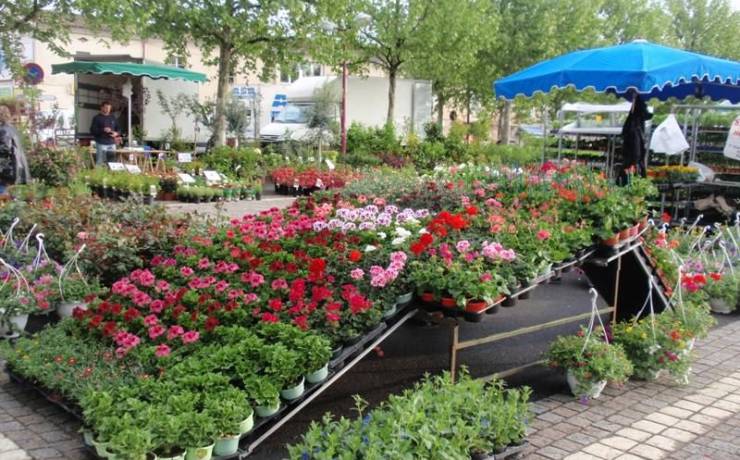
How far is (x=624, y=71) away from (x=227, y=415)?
7.17m

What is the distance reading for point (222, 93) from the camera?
60.4 feet

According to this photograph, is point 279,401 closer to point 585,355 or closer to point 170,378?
point 170,378

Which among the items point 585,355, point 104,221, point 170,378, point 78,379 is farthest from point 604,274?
point 104,221

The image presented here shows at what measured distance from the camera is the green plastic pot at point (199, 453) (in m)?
3.31

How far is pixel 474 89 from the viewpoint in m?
28.2

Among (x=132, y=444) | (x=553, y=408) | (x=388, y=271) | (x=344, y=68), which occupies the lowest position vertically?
(x=553, y=408)

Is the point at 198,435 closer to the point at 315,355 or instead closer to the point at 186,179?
the point at 315,355

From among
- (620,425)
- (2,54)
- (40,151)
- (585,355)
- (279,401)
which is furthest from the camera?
(2,54)

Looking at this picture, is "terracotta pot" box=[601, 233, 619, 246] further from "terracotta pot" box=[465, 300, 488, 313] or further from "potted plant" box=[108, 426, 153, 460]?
"potted plant" box=[108, 426, 153, 460]

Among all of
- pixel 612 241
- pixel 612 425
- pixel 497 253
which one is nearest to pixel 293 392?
pixel 497 253

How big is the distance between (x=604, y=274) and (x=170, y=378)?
140 inches

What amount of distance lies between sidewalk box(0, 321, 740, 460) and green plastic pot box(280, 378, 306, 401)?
1.54 ft

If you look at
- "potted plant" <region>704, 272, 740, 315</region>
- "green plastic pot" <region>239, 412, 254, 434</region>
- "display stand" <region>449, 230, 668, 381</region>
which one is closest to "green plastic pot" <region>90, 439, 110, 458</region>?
"green plastic pot" <region>239, 412, 254, 434</region>

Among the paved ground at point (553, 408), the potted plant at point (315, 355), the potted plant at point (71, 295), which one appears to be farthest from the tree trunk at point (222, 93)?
the potted plant at point (315, 355)
